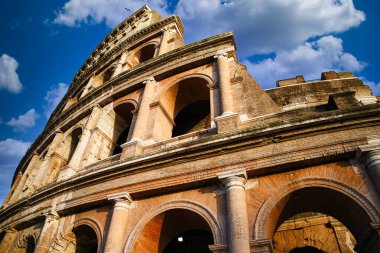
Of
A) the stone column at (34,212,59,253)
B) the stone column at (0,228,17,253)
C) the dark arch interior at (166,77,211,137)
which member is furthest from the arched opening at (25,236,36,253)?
the dark arch interior at (166,77,211,137)

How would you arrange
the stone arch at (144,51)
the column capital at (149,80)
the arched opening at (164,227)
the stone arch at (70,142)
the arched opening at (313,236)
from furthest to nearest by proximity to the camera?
the stone arch at (144,51)
the stone arch at (70,142)
the column capital at (149,80)
the arched opening at (313,236)
the arched opening at (164,227)

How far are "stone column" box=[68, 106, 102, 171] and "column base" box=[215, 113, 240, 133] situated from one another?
558cm

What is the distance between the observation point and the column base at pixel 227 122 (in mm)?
7027

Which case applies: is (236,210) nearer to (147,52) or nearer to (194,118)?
(194,118)

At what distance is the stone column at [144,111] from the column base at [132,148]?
17 cm

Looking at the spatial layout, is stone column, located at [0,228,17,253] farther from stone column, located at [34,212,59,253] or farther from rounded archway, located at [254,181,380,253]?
rounded archway, located at [254,181,380,253]

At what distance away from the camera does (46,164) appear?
38.5 ft

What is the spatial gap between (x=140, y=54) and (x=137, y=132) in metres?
8.61

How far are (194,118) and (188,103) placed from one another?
3.59 feet

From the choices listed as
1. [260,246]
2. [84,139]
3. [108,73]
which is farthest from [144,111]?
[108,73]

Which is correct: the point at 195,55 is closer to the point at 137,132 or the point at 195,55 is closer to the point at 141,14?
the point at 137,132

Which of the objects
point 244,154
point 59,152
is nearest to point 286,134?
point 244,154

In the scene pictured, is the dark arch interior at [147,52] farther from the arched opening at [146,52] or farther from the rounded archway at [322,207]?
the rounded archway at [322,207]

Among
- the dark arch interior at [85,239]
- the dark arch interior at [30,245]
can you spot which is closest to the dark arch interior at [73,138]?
the dark arch interior at [30,245]
